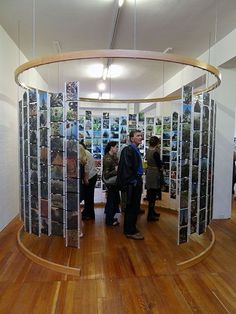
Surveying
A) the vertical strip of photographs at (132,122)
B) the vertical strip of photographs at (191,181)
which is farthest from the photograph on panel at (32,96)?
the vertical strip of photographs at (132,122)

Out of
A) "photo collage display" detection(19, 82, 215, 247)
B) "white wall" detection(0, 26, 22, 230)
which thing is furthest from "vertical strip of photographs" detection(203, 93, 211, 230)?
"white wall" detection(0, 26, 22, 230)

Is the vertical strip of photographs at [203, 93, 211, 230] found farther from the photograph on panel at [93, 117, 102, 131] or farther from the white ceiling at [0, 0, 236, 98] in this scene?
the photograph on panel at [93, 117, 102, 131]

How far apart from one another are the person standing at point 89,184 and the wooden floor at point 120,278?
0.91m

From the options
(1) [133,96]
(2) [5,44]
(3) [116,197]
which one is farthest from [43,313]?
(1) [133,96]

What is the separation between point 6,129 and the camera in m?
4.57

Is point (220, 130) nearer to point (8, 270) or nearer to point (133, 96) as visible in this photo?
point (8, 270)

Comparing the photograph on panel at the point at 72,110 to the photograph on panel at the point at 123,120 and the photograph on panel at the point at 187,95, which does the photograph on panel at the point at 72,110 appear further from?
the photograph on panel at the point at 123,120

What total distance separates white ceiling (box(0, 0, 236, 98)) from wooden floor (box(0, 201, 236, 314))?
9.87ft

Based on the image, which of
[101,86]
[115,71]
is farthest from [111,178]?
[101,86]

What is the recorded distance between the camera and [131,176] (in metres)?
3.84

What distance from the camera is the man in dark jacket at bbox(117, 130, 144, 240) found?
12.6 feet

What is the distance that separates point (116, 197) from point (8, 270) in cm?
228

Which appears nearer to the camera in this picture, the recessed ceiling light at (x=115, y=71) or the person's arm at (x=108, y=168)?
the person's arm at (x=108, y=168)

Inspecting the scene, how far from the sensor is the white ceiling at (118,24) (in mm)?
3732
